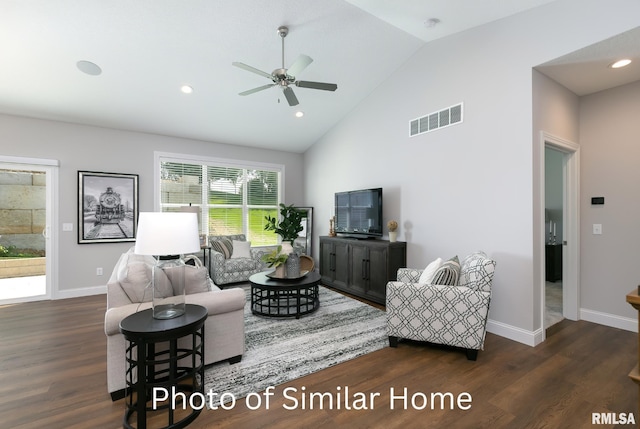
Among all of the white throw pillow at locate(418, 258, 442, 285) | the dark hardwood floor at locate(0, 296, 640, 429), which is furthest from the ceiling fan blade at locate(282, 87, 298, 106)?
the dark hardwood floor at locate(0, 296, 640, 429)

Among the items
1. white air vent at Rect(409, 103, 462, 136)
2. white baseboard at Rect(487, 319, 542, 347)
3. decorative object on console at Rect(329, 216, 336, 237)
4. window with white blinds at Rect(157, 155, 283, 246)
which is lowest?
white baseboard at Rect(487, 319, 542, 347)

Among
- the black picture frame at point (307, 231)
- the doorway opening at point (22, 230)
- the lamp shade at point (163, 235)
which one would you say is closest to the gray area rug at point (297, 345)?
the lamp shade at point (163, 235)

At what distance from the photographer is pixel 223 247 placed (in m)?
5.42

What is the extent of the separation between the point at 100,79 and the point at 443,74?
4.41 metres

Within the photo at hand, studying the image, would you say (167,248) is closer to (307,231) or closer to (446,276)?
(446,276)

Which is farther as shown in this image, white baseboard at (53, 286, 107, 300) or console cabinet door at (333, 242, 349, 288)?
console cabinet door at (333, 242, 349, 288)

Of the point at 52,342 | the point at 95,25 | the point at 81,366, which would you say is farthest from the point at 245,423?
the point at 95,25

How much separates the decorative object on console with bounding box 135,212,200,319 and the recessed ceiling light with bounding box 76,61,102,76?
2.84m

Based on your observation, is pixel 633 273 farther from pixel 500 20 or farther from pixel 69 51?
pixel 69 51

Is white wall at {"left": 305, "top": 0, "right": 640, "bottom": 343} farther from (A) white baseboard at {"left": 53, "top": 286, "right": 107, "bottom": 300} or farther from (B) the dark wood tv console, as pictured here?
(A) white baseboard at {"left": 53, "top": 286, "right": 107, "bottom": 300}

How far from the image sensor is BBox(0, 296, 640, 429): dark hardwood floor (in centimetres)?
189

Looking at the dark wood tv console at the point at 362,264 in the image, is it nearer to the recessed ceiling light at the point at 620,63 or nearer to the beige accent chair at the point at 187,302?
the beige accent chair at the point at 187,302

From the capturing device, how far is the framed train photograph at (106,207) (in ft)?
15.4

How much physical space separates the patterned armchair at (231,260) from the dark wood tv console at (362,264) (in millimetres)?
1319
